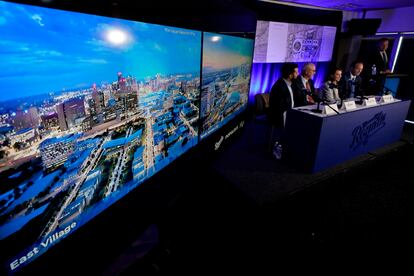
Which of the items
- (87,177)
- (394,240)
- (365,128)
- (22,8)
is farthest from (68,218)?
(365,128)

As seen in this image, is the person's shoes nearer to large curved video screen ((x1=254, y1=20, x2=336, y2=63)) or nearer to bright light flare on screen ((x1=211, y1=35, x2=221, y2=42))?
bright light flare on screen ((x1=211, y1=35, x2=221, y2=42))

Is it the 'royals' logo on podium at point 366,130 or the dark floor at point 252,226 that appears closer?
the dark floor at point 252,226

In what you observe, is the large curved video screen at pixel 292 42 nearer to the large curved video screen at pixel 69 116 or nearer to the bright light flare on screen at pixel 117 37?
the large curved video screen at pixel 69 116

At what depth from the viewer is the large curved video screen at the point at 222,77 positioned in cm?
222

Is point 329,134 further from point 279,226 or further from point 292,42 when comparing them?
point 292,42

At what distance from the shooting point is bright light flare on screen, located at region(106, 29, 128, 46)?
1.15 m

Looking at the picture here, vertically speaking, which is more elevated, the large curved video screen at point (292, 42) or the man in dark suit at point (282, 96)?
the large curved video screen at point (292, 42)

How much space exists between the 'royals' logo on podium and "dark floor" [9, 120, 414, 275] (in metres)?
0.36

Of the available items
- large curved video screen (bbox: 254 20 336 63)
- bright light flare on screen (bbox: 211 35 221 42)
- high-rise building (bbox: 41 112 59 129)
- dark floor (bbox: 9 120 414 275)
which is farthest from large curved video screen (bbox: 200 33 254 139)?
large curved video screen (bbox: 254 20 336 63)

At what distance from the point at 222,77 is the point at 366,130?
8.89 ft

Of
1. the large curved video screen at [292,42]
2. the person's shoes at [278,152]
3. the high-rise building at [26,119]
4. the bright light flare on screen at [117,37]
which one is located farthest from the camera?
the large curved video screen at [292,42]

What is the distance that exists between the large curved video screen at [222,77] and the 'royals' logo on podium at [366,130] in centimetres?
186

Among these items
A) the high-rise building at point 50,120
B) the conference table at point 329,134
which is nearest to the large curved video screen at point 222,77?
the conference table at point 329,134

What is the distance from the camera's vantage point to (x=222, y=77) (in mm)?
2572
